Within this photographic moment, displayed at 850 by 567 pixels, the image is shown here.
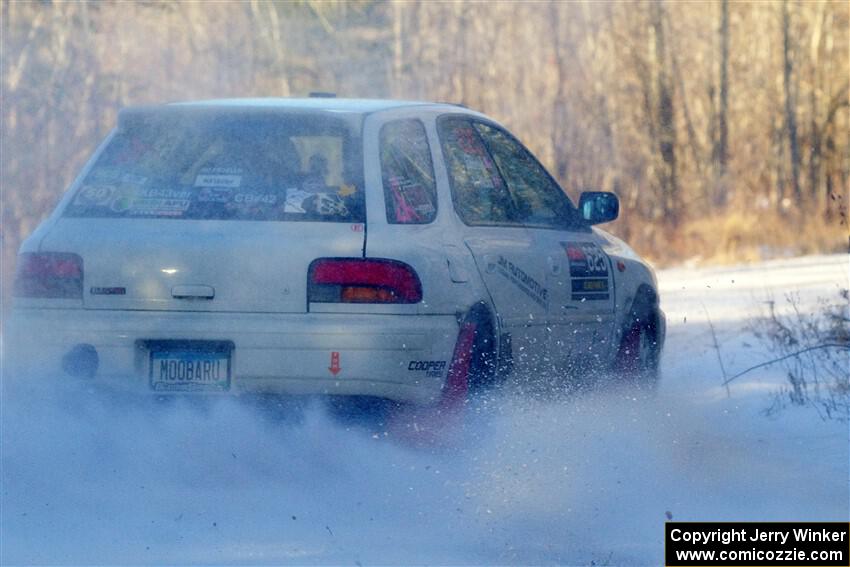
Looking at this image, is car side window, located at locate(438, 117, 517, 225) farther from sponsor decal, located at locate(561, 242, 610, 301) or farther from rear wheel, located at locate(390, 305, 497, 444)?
rear wheel, located at locate(390, 305, 497, 444)

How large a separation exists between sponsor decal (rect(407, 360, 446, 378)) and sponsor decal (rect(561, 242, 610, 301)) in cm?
135

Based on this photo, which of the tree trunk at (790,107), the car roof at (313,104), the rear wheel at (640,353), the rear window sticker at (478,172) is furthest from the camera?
the tree trunk at (790,107)

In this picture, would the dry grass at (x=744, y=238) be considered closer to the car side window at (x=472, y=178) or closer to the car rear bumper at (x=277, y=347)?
the car side window at (x=472, y=178)

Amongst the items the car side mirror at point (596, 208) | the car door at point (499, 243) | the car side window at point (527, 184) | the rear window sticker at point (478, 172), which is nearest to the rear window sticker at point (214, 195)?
the car door at point (499, 243)

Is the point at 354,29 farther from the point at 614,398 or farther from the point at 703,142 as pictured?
the point at 614,398

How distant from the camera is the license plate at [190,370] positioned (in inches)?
237

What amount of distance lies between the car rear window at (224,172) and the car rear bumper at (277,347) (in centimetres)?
44

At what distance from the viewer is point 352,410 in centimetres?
612

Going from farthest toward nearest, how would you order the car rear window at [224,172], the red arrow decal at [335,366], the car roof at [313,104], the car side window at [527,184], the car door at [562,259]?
1. the car side window at [527,184]
2. the car door at [562,259]
3. the car roof at [313,104]
4. the car rear window at [224,172]
5. the red arrow decal at [335,366]

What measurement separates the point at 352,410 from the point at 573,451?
1.12m

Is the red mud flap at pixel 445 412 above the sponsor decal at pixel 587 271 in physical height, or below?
below

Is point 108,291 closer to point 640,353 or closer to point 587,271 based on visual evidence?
point 587,271

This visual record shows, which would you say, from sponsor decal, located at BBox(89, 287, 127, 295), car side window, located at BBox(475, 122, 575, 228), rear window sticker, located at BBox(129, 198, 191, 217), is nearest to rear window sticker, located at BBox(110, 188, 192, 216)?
rear window sticker, located at BBox(129, 198, 191, 217)

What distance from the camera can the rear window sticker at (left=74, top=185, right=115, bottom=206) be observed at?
20.8ft
